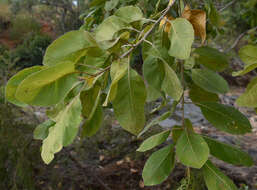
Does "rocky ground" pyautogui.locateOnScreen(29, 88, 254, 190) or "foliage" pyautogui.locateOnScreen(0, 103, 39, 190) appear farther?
"rocky ground" pyautogui.locateOnScreen(29, 88, 254, 190)

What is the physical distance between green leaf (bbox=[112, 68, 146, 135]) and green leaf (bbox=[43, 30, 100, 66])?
96 mm

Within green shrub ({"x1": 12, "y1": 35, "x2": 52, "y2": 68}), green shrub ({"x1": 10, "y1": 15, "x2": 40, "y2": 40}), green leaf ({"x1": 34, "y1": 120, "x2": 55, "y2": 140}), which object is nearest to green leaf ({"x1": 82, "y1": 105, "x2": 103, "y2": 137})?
green leaf ({"x1": 34, "y1": 120, "x2": 55, "y2": 140})

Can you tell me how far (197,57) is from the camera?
808 mm

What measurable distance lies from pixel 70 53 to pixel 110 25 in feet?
0.39

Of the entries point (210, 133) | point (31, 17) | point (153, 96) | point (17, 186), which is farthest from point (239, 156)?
point (31, 17)

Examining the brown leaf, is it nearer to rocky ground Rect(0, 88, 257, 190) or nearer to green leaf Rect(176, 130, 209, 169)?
green leaf Rect(176, 130, 209, 169)

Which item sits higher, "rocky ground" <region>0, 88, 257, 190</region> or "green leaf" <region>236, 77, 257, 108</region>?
"green leaf" <region>236, 77, 257, 108</region>

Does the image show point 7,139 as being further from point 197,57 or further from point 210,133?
point 210,133

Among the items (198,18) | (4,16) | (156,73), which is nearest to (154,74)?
(156,73)

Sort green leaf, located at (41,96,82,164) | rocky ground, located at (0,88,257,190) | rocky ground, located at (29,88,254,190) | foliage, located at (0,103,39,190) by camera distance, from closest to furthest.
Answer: green leaf, located at (41,96,82,164) < foliage, located at (0,103,39,190) < rocky ground, located at (0,88,257,190) < rocky ground, located at (29,88,254,190)

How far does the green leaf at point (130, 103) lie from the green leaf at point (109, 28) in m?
0.09

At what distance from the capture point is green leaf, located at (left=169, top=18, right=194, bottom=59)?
521mm

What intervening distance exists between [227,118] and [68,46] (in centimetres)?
48

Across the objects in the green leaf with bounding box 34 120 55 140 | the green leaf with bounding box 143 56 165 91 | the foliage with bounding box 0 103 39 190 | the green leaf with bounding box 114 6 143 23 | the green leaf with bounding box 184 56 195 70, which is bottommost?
the foliage with bounding box 0 103 39 190
